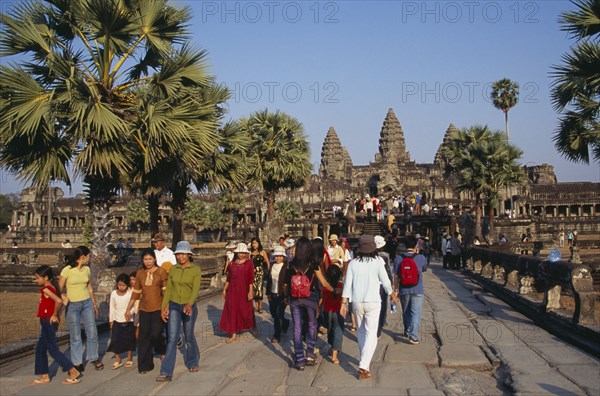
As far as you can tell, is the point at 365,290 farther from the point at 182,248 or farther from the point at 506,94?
the point at 506,94

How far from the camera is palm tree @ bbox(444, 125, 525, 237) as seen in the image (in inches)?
1340

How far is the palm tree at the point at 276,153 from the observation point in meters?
30.1

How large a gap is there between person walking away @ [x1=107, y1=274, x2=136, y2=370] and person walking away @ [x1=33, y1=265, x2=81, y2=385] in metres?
0.67

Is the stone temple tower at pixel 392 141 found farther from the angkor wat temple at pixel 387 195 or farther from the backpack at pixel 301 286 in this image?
the backpack at pixel 301 286

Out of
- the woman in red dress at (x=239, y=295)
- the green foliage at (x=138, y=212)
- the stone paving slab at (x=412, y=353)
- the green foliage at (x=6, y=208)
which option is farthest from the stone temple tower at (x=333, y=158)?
the stone paving slab at (x=412, y=353)

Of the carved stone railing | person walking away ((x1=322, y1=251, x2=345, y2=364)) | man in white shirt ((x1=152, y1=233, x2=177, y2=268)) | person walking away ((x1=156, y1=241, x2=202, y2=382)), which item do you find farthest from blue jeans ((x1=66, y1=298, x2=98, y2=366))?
the carved stone railing

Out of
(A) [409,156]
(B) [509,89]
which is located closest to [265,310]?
(B) [509,89]

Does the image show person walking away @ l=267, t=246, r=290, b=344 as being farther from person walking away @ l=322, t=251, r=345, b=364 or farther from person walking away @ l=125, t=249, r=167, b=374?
person walking away @ l=125, t=249, r=167, b=374

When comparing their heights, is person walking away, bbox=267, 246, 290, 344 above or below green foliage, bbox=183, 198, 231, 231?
below

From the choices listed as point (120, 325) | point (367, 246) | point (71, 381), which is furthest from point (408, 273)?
point (71, 381)

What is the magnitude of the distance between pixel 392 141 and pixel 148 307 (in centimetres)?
10049

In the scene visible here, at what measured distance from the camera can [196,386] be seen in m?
6.46

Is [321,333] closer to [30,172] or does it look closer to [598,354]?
[598,354]

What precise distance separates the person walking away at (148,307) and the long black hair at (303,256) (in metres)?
1.65
